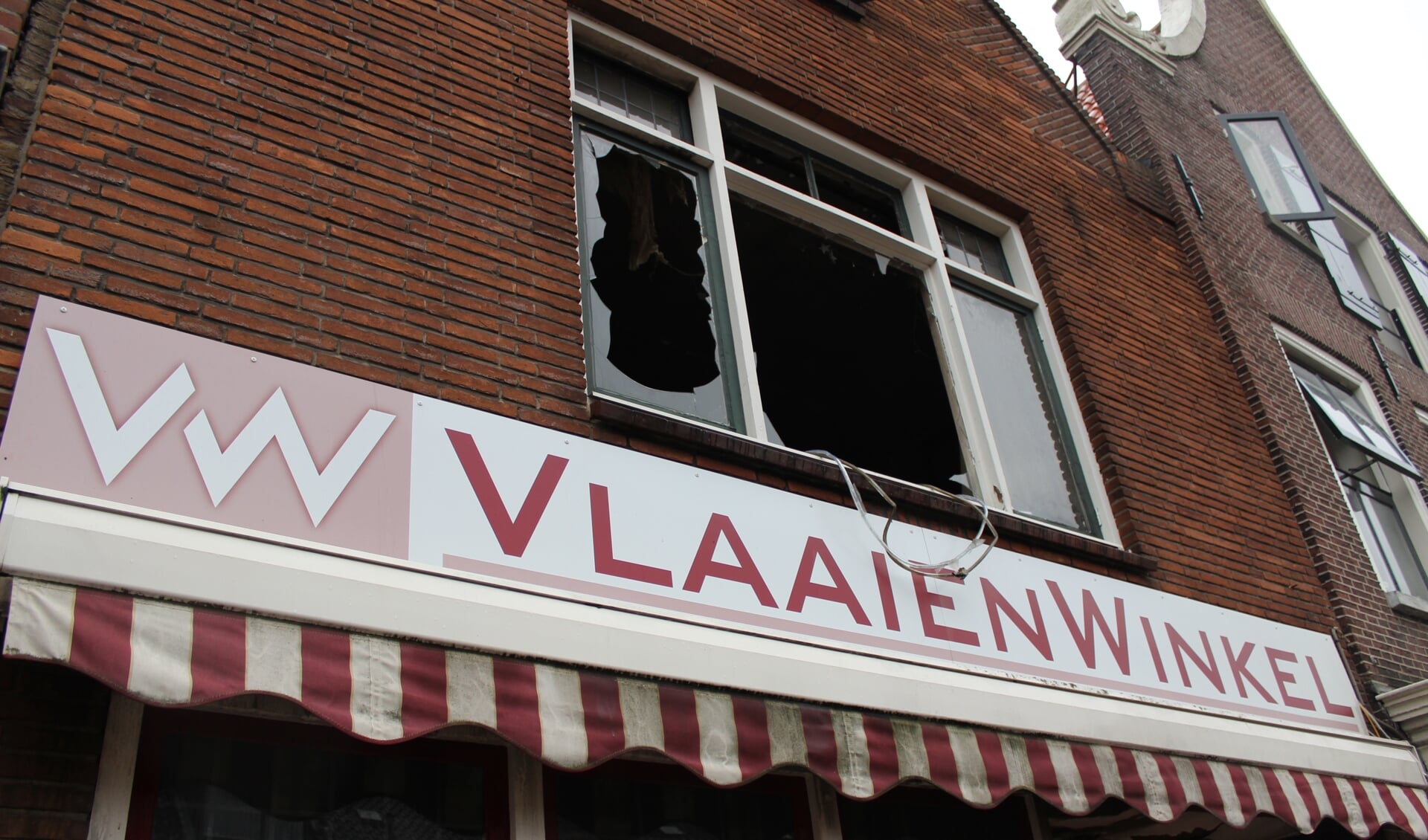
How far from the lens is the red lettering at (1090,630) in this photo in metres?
5.92

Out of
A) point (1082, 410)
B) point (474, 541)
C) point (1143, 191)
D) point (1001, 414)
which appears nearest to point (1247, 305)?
point (1143, 191)

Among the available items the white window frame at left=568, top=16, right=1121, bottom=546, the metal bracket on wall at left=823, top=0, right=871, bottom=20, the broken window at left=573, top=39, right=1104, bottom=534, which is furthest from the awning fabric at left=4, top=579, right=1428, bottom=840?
the metal bracket on wall at left=823, top=0, right=871, bottom=20

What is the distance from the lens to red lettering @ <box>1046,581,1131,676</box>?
592 centimetres

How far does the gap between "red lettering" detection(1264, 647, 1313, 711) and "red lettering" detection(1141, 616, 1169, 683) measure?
1092 millimetres

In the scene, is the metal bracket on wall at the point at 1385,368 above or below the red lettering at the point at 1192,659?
above

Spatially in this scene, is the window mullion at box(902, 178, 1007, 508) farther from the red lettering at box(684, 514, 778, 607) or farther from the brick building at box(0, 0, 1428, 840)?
the red lettering at box(684, 514, 778, 607)

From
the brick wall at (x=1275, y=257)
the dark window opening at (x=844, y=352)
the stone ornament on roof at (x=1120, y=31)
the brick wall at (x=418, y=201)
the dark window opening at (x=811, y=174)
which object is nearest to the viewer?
the brick wall at (x=418, y=201)

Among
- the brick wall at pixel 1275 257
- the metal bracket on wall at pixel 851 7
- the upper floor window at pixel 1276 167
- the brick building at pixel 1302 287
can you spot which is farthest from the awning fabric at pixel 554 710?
the upper floor window at pixel 1276 167

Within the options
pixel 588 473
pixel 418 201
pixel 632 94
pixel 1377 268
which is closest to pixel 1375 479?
pixel 1377 268

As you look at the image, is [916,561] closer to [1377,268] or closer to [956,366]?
[956,366]

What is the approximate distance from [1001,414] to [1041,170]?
2.44m

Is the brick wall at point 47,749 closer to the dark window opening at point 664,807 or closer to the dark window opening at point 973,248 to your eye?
the dark window opening at point 664,807

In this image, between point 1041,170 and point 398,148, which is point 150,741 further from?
point 1041,170

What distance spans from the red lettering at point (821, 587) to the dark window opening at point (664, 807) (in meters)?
0.77
